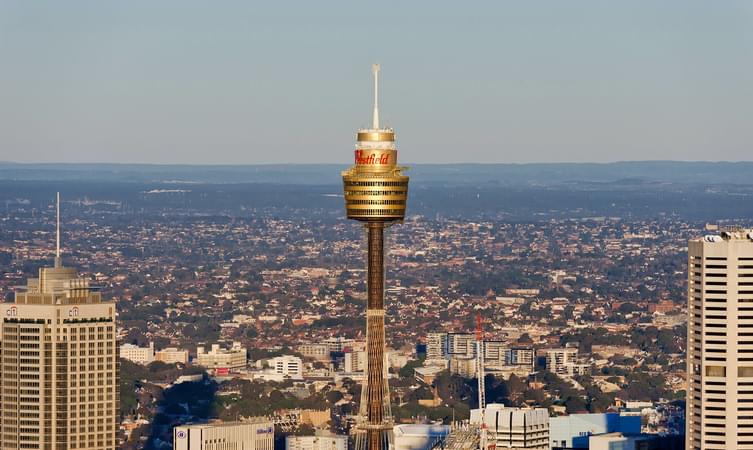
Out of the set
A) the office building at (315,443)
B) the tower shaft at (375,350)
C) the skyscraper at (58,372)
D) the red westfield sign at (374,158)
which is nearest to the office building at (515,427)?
the tower shaft at (375,350)

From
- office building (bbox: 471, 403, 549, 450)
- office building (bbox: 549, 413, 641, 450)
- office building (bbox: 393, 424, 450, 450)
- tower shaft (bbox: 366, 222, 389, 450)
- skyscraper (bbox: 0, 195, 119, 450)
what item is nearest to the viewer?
skyscraper (bbox: 0, 195, 119, 450)

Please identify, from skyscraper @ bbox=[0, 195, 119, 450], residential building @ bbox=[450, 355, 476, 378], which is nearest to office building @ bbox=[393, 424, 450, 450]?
skyscraper @ bbox=[0, 195, 119, 450]

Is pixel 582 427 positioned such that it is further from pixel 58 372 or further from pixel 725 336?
pixel 725 336

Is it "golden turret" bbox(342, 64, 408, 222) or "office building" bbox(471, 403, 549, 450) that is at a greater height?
"golden turret" bbox(342, 64, 408, 222)

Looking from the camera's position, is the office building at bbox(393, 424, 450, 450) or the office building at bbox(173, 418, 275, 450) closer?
the office building at bbox(173, 418, 275, 450)

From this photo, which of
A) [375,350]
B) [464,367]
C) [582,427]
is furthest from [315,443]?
[464,367]

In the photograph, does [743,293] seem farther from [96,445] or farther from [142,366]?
[142,366]

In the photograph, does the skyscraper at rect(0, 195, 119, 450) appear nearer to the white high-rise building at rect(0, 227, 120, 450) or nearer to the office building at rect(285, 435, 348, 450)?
the white high-rise building at rect(0, 227, 120, 450)

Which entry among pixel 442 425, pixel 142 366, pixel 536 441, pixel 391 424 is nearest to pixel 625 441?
pixel 536 441
